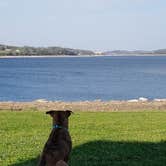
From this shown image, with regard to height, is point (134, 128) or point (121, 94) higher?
point (134, 128)

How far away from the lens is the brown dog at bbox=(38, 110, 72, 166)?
21.8 feet

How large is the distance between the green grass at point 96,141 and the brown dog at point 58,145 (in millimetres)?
2398

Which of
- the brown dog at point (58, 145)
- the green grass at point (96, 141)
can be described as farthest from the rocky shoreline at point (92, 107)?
the brown dog at point (58, 145)

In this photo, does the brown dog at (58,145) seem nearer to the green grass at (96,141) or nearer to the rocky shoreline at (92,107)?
the green grass at (96,141)

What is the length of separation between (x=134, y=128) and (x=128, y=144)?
4.05m

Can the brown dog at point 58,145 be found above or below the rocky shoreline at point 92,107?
above

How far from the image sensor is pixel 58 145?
7117 mm

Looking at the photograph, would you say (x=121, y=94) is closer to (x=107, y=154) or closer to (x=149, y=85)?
(x=149, y=85)

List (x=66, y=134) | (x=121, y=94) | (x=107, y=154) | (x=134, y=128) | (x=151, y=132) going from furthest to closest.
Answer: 1. (x=121, y=94)
2. (x=134, y=128)
3. (x=151, y=132)
4. (x=107, y=154)
5. (x=66, y=134)

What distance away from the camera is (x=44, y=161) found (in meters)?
6.63

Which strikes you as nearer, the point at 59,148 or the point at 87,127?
the point at 59,148

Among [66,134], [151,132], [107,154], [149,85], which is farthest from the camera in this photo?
[149,85]

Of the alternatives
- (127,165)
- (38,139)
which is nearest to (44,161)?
(127,165)

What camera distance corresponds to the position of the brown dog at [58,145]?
6.64 metres
